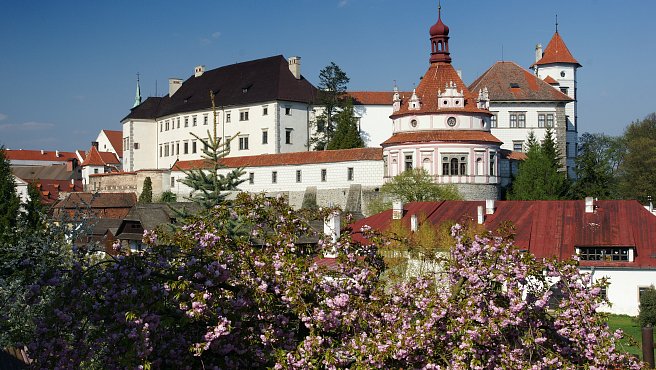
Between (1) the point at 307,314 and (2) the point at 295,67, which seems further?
(2) the point at 295,67

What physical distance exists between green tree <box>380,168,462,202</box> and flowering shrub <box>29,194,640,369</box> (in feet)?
132

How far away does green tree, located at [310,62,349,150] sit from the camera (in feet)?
231

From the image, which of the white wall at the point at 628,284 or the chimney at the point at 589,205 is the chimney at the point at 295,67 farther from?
the white wall at the point at 628,284

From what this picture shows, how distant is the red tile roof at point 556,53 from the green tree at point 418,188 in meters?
29.0

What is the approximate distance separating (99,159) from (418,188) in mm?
52766

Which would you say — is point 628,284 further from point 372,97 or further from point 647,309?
point 372,97

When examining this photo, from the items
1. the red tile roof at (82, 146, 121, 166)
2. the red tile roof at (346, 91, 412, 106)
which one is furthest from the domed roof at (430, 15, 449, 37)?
the red tile roof at (82, 146, 121, 166)

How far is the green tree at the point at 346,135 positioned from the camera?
2486 inches

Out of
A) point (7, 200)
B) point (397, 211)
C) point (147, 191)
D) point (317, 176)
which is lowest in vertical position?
point (397, 211)

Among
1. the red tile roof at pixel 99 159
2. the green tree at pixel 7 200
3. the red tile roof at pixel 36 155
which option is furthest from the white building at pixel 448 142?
the red tile roof at pixel 36 155

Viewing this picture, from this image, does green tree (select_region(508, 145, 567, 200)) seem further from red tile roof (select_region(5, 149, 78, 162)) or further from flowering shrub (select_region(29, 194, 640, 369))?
red tile roof (select_region(5, 149, 78, 162))

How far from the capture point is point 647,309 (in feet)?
95.8

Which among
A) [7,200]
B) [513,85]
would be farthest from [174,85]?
[7,200]

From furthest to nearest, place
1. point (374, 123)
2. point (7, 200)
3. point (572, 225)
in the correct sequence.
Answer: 1. point (374, 123)
2. point (7, 200)
3. point (572, 225)
